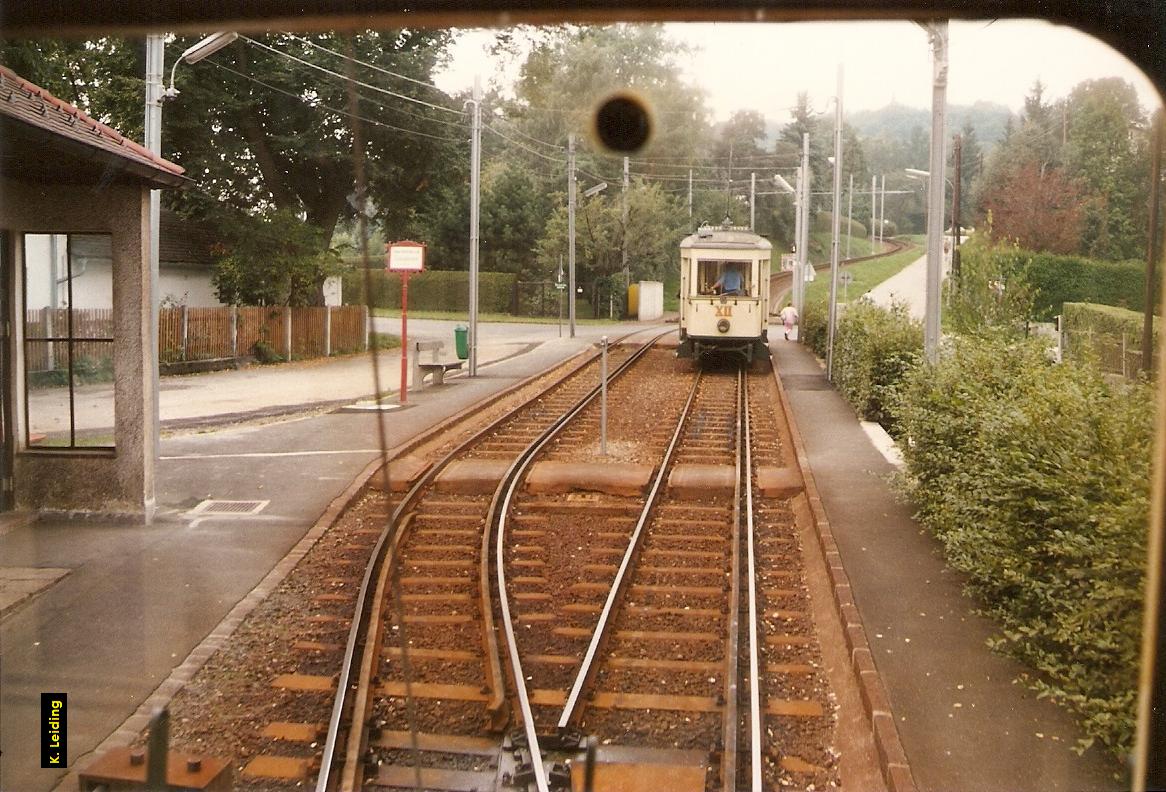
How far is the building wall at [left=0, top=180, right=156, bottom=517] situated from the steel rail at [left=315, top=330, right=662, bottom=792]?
2491 millimetres

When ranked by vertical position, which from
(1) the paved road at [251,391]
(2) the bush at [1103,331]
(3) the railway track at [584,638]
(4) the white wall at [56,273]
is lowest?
(3) the railway track at [584,638]

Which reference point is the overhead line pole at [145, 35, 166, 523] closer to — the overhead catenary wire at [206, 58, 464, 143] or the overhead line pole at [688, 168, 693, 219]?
the overhead catenary wire at [206, 58, 464, 143]

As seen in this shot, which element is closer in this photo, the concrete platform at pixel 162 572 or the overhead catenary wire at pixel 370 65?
the concrete platform at pixel 162 572

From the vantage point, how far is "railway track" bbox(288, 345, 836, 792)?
5.04m

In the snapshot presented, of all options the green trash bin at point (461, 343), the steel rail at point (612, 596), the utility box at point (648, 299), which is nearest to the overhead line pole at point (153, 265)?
the steel rail at point (612, 596)

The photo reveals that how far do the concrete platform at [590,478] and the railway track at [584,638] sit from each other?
0.9 inches

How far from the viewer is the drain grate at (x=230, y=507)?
33.3 feet

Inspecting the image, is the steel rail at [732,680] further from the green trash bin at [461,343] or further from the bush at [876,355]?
the green trash bin at [461,343]

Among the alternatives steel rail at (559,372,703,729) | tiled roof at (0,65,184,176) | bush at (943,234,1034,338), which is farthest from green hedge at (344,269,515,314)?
tiled roof at (0,65,184,176)

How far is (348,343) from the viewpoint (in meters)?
32.5

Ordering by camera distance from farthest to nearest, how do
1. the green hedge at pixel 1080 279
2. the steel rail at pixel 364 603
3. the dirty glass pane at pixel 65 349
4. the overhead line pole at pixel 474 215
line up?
the overhead line pole at pixel 474 215
the green hedge at pixel 1080 279
the dirty glass pane at pixel 65 349
the steel rail at pixel 364 603

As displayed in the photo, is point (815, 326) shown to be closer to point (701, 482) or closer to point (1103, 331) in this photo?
point (1103, 331)

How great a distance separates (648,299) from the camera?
53.5m

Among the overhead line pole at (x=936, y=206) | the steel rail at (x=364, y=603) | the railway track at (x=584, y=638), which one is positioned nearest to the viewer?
the steel rail at (x=364, y=603)
